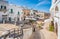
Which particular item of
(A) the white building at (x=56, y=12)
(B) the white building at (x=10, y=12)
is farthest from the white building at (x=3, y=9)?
(A) the white building at (x=56, y=12)

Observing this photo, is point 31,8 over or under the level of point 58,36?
over

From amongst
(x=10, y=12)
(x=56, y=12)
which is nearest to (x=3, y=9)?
(x=10, y=12)

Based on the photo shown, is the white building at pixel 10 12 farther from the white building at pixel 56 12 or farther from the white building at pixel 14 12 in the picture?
the white building at pixel 56 12

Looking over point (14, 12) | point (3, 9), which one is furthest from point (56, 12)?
point (3, 9)

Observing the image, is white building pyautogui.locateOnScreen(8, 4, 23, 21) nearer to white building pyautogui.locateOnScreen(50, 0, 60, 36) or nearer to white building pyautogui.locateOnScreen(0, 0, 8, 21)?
white building pyautogui.locateOnScreen(0, 0, 8, 21)

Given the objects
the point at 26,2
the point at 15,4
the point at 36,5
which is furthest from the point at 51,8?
the point at 15,4

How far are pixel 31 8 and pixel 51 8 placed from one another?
1.22 feet

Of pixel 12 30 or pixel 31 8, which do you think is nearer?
pixel 12 30

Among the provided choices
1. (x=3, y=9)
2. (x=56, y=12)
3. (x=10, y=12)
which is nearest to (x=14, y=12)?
(x=10, y=12)

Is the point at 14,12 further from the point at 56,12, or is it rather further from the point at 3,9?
the point at 56,12

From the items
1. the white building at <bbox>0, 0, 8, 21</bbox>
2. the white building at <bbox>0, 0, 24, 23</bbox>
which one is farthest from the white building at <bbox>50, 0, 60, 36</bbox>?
the white building at <bbox>0, 0, 8, 21</bbox>

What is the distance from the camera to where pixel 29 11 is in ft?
8.39

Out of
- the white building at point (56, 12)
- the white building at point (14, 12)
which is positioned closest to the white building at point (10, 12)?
the white building at point (14, 12)

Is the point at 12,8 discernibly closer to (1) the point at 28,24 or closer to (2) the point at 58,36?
(1) the point at 28,24
